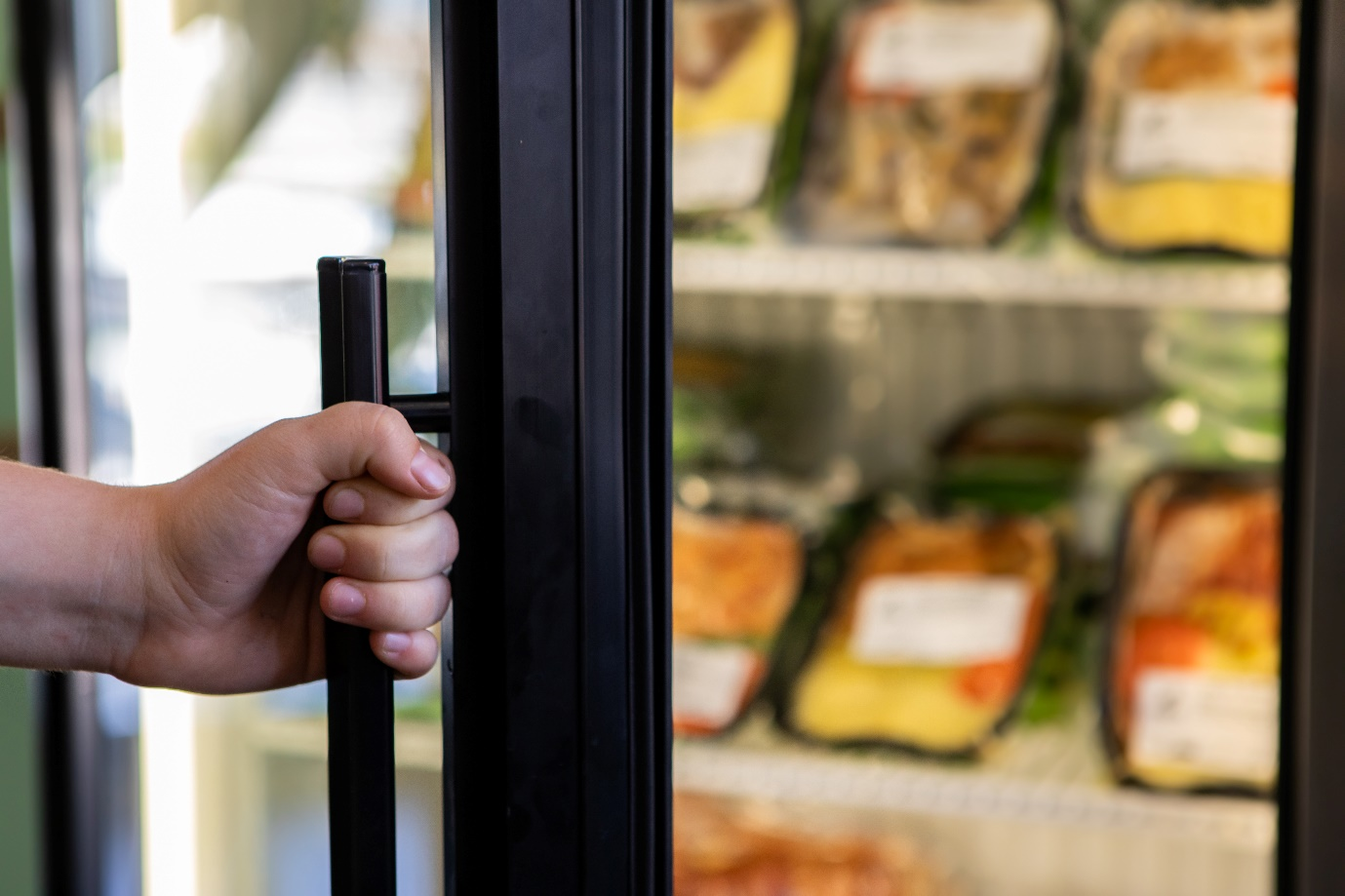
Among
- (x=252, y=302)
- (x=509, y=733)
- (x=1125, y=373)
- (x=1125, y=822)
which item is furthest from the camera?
(x=1125, y=373)

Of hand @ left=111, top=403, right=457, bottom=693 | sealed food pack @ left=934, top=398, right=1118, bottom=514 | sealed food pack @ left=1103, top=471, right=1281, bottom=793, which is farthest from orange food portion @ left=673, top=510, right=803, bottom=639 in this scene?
hand @ left=111, top=403, right=457, bottom=693

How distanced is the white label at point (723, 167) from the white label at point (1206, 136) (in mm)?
367

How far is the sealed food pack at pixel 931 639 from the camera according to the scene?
4.00 feet

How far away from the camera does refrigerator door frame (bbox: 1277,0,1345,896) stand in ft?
2.30

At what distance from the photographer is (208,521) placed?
0.51 m

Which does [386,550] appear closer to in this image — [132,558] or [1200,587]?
[132,558]

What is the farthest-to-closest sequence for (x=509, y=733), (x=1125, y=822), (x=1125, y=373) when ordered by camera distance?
1. (x=1125, y=373)
2. (x=1125, y=822)
3. (x=509, y=733)

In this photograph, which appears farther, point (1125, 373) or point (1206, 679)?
point (1125, 373)

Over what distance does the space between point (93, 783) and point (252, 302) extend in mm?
595

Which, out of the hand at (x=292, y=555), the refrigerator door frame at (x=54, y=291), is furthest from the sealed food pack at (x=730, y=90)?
the hand at (x=292, y=555)

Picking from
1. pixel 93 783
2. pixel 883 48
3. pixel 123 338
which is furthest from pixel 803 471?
pixel 93 783

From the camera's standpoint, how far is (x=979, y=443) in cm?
136

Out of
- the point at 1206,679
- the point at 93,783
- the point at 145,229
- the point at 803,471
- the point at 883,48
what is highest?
the point at 883,48

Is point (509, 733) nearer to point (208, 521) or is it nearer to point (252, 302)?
point (208, 521)
